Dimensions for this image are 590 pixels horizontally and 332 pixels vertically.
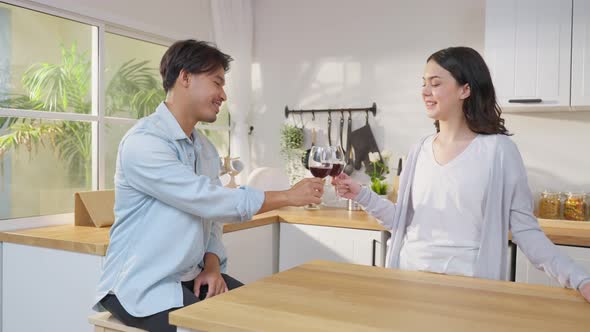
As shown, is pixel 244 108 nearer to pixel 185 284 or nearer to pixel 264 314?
pixel 185 284

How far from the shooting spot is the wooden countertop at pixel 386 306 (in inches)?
43.7

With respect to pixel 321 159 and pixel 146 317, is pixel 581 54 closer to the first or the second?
pixel 321 159

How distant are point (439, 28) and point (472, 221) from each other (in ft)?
6.55

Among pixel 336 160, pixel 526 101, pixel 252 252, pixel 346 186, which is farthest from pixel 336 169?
pixel 526 101

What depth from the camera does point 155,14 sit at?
343cm

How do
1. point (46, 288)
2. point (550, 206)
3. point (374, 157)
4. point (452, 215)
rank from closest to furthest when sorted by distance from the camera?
point (452, 215) → point (46, 288) → point (550, 206) → point (374, 157)

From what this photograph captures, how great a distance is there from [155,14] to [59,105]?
0.88m

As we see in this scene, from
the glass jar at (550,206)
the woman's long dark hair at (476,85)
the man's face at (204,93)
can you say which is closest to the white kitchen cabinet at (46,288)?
the man's face at (204,93)

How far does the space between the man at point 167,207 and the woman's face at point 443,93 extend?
0.50 metres

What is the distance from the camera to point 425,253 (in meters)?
1.85

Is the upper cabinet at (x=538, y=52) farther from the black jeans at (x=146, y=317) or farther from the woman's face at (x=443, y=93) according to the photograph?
the black jeans at (x=146, y=317)

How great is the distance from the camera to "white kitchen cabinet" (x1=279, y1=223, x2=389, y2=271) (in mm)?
2984

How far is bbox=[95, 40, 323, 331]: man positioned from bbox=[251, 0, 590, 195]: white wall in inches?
77.3

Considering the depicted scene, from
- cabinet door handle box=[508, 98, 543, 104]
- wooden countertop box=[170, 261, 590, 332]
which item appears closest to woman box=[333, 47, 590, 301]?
wooden countertop box=[170, 261, 590, 332]
